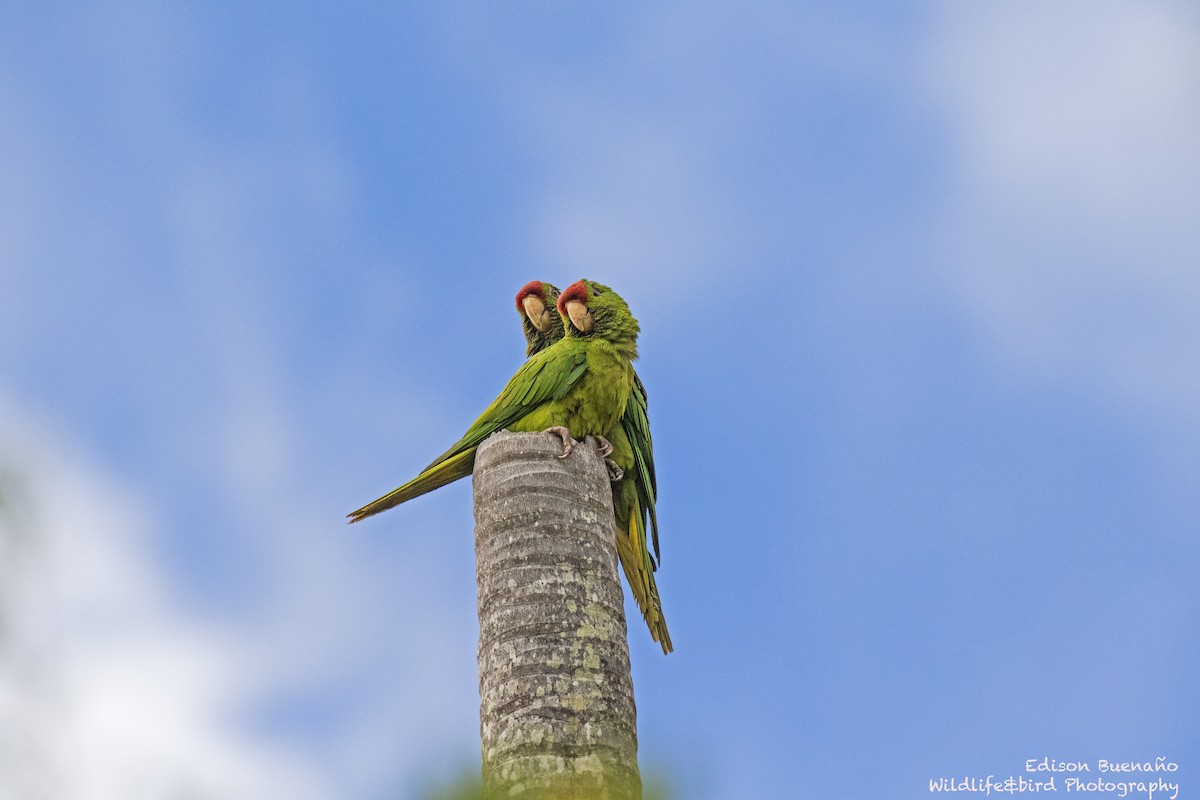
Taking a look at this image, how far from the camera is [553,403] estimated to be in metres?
7.38

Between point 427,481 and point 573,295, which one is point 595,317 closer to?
point 573,295

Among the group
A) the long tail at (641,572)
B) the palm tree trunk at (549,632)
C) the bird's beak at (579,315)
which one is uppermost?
the bird's beak at (579,315)

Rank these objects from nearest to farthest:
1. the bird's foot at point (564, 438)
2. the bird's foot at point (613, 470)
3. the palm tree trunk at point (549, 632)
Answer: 1. the palm tree trunk at point (549, 632)
2. the bird's foot at point (564, 438)
3. the bird's foot at point (613, 470)

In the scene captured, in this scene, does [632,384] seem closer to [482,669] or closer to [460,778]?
[482,669]

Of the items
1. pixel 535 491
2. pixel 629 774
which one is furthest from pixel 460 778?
pixel 535 491

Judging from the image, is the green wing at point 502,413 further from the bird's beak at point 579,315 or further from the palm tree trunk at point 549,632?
the palm tree trunk at point 549,632

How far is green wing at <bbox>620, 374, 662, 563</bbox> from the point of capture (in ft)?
26.0

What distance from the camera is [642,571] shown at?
799 centimetres

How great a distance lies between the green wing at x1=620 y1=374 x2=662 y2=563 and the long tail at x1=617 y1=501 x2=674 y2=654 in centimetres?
8

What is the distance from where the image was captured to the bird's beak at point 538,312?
9195 millimetres

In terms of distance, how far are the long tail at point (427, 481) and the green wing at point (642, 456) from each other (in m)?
1.08

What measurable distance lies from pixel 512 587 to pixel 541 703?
0.61 meters

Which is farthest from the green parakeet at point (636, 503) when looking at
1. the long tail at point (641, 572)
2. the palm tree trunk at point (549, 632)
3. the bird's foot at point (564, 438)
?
the palm tree trunk at point (549, 632)

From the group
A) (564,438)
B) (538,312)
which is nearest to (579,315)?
(538,312)
